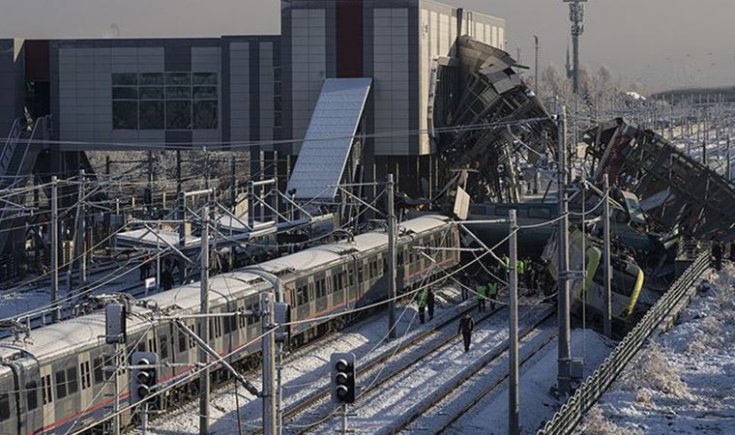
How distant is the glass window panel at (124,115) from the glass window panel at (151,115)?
33 cm

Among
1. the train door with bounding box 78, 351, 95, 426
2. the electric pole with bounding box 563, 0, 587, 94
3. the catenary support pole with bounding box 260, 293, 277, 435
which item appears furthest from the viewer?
the electric pole with bounding box 563, 0, 587, 94

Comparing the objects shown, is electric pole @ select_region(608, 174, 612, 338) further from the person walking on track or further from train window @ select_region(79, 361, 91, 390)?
train window @ select_region(79, 361, 91, 390)

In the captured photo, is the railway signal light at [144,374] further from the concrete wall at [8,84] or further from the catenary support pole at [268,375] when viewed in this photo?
the concrete wall at [8,84]

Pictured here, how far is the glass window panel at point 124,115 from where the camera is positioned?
60.9 m

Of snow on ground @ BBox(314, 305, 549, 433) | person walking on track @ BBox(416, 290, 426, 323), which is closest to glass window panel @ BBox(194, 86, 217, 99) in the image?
person walking on track @ BBox(416, 290, 426, 323)

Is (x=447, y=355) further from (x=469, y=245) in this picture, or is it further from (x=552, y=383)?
(x=469, y=245)

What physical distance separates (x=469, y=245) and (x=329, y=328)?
12.7 m

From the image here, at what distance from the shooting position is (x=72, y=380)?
24.7 metres

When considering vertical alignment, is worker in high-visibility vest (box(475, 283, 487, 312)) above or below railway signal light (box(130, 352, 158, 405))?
below

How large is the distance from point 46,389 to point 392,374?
446 inches

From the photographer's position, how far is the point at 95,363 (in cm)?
2545

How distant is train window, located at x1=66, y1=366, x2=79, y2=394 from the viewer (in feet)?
80.5

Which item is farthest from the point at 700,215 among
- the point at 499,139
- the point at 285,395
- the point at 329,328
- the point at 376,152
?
the point at 285,395

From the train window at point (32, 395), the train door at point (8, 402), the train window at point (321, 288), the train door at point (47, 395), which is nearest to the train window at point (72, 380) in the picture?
the train door at point (47, 395)
